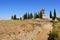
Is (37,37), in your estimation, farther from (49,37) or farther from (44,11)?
(44,11)

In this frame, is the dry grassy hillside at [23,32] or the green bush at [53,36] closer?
the dry grassy hillside at [23,32]

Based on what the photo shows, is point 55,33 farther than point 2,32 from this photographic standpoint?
Yes

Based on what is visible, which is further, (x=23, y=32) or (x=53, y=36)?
(x=53, y=36)

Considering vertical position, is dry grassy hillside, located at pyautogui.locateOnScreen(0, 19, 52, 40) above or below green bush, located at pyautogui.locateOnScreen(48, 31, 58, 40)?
above

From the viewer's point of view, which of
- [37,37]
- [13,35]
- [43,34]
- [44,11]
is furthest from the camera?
[44,11]

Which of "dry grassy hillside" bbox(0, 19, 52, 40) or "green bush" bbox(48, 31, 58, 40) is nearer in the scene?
"dry grassy hillside" bbox(0, 19, 52, 40)

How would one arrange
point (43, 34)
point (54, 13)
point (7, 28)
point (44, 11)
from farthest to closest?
point (54, 13) → point (44, 11) → point (43, 34) → point (7, 28)

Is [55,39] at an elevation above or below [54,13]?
below

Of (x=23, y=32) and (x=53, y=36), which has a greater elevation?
(x=23, y=32)

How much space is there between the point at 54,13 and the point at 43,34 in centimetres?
5282

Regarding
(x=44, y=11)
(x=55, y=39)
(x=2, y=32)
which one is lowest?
(x=55, y=39)

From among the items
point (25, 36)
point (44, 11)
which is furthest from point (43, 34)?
point (44, 11)

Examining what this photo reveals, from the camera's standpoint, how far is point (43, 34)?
26969mm

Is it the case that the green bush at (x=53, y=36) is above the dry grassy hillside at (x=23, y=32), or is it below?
below
